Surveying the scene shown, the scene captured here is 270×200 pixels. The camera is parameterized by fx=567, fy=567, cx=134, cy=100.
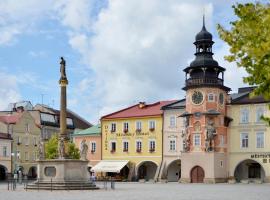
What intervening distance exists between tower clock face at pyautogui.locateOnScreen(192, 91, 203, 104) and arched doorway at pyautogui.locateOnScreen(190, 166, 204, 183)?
749cm

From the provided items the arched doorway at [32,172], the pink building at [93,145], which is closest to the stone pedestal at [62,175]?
the pink building at [93,145]

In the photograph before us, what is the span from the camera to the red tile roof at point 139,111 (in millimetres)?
73938

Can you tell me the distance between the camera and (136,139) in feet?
242

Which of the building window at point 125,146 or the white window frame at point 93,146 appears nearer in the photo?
the building window at point 125,146

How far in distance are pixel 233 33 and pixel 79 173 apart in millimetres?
29289

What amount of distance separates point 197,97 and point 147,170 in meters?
15.1

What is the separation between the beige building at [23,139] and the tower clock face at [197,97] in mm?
27951

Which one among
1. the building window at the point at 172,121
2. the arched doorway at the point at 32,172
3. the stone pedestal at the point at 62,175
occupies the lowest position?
the arched doorway at the point at 32,172

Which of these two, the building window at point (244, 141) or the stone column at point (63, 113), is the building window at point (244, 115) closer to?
the building window at point (244, 141)

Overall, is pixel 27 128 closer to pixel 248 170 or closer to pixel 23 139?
pixel 23 139

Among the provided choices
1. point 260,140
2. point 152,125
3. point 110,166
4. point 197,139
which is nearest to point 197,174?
point 197,139

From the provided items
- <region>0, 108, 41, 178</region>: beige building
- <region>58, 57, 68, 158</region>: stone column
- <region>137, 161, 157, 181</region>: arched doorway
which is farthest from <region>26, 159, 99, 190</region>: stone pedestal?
<region>0, 108, 41, 178</region>: beige building

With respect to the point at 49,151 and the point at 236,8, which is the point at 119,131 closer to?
the point at 49,151

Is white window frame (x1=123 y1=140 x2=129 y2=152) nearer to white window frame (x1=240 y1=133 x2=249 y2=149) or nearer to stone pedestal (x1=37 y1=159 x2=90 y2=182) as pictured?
white window frame (x1=240 y1=133 x2=249 y2=149)
